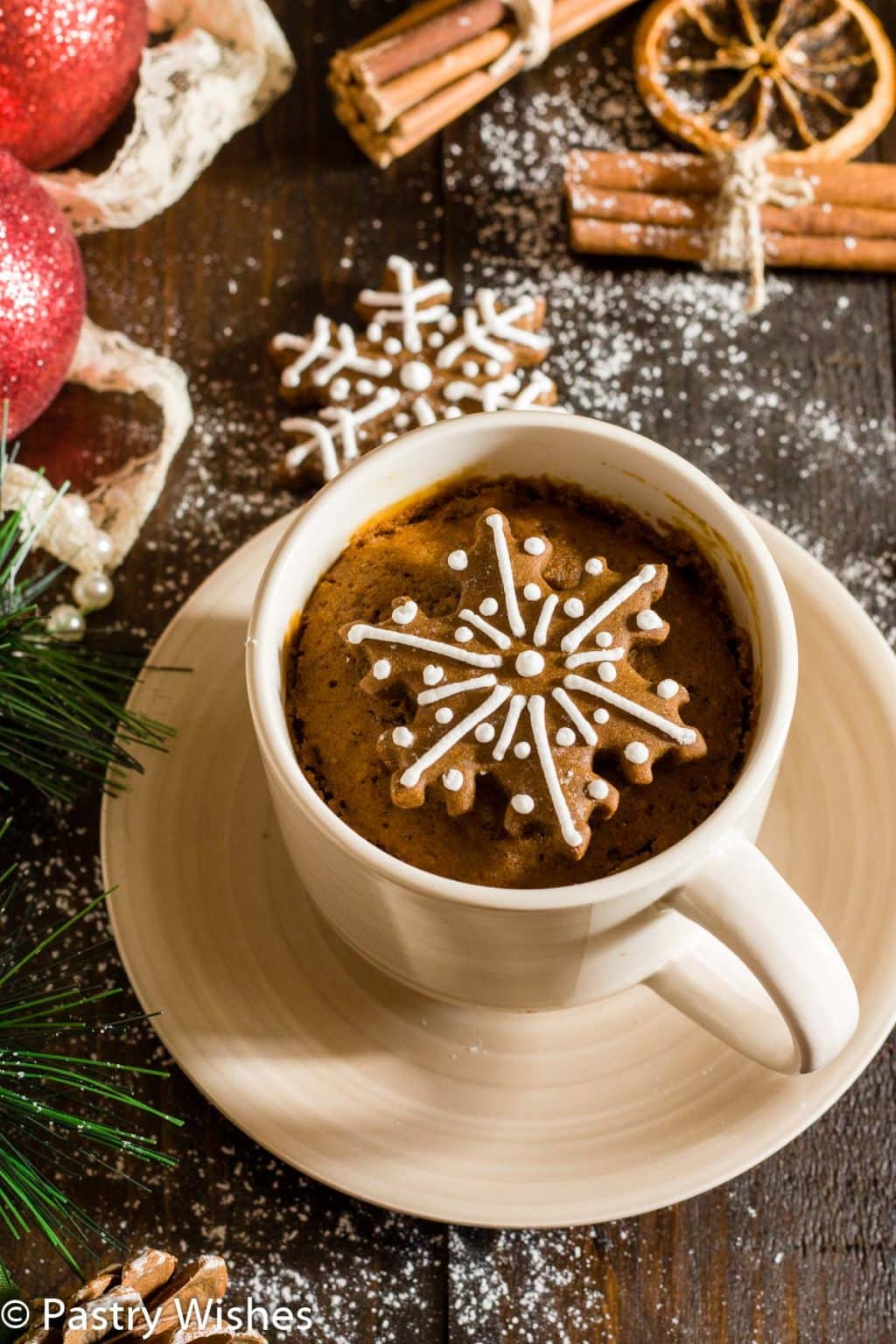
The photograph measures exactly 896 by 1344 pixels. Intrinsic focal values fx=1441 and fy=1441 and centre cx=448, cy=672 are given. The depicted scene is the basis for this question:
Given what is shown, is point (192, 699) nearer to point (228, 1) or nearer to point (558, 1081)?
point (558, 1081)

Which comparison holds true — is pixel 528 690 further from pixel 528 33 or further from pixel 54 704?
pixel 528 33

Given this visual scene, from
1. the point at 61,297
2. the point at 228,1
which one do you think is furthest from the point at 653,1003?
the point at 228,1

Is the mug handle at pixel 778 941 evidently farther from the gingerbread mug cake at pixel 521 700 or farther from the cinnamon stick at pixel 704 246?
the cinnamon stick at pixel 704 246

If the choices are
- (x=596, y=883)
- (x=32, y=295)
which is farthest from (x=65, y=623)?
(x=596, y=883)

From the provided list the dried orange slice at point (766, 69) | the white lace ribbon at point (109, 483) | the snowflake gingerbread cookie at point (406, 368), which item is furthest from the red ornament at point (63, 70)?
the dried orange slice at point (766, 69)

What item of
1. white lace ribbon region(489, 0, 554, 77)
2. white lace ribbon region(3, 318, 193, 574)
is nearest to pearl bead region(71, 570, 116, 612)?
white lace ribbon region(3, 318, 193, 574)

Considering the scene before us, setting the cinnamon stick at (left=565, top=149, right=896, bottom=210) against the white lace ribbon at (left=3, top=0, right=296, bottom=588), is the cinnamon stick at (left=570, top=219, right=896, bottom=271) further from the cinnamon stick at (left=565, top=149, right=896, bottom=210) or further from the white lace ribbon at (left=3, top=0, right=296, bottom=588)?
the white lace ribbon at (left=3, top=0, right=296, bottom=588)
